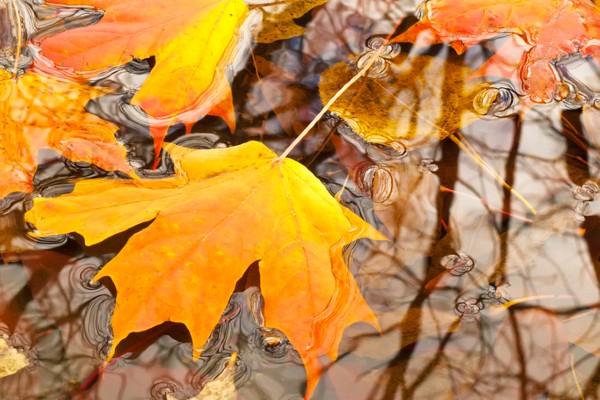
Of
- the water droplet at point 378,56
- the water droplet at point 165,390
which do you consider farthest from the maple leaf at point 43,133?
the water droplet at point 378,56

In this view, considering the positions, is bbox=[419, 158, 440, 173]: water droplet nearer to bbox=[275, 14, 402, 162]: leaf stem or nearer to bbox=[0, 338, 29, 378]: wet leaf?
bbox=[275, 14, 402, 162]: leaf stem

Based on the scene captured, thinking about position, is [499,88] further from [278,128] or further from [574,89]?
[278,128]

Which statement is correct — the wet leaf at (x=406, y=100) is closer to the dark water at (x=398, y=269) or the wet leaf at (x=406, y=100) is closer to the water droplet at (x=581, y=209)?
the dark water at (x=398, y=269)

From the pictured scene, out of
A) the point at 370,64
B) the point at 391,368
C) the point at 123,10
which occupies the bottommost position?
the point at 391,368

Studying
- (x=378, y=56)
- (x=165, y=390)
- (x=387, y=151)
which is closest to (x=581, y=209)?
(x=387, y=151)

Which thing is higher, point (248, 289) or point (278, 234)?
point (278, 234)

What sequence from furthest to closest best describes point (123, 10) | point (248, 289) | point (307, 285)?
point (123, 10), point (248, 289), point (307, 285)

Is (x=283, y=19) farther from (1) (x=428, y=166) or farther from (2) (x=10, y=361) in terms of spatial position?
(2) (x=10, y=361)

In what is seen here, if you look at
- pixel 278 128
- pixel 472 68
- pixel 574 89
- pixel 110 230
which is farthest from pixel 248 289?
pixel 574 89
